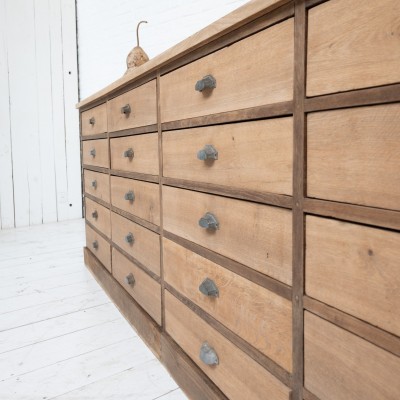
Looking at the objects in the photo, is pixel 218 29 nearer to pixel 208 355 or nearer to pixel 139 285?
pixel 208 355

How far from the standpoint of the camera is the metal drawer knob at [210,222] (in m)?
0.92

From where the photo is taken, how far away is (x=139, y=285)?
4.83ft

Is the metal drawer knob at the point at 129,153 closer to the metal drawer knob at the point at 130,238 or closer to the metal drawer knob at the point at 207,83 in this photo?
the metal drawer knob at the point at 130,238

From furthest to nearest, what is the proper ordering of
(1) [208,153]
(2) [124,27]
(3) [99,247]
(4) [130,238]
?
(2) [124,27] → (3) [99,247] → (4) [130,238] → (1) [208,153]

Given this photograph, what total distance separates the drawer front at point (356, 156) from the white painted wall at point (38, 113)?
11.3 ft

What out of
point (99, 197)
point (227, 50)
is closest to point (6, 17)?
point (99, 197)

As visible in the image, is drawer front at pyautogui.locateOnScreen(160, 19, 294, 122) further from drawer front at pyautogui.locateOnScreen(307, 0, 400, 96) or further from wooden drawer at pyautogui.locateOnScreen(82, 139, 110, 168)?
A: wooden drawer at pyautogui.locateOnScreen(82, 139, 110, 168)

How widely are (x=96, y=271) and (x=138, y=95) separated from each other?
1.13 meters

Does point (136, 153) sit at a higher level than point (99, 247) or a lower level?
higher

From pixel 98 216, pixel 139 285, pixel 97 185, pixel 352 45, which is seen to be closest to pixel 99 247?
pixel 98 216

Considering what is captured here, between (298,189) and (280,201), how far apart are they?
6 centimetres

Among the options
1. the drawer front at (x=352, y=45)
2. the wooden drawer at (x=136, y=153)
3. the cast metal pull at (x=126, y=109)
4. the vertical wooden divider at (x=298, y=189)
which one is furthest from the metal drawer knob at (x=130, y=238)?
the drawer front at (x=352, y=45)

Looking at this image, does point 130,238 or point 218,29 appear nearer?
point 218,29

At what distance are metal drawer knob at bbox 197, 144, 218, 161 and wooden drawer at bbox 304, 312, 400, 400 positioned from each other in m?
0.42
